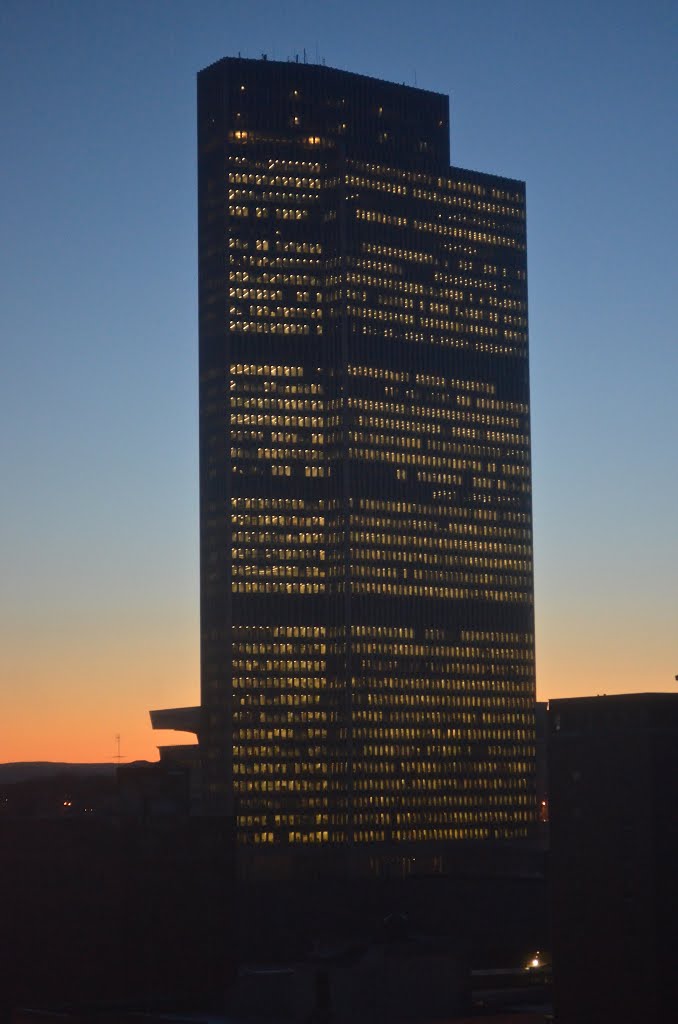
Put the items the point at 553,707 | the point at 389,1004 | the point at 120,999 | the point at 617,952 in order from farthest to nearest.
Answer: the point at 120,999, the point at 389,1004, the point at 553,707, the point at 617,952

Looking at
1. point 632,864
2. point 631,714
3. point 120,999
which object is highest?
point 631,714

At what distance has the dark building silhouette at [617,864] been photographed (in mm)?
154500

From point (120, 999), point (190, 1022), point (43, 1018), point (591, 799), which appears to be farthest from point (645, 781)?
point (120, 999)

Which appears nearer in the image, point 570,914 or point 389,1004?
point 570,914

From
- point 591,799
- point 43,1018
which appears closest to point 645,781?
point 591,799

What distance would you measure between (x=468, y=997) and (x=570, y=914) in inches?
970

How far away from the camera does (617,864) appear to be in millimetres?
157750

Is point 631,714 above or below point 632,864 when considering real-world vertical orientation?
above

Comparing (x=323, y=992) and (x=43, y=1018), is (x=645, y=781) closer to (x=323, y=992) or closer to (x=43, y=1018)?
(x=323, y=992)

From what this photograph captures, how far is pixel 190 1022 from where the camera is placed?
6663 inches

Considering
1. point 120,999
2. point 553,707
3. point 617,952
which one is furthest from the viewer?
point 120,999

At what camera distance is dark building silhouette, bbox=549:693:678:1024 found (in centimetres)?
15450

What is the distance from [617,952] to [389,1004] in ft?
96.4

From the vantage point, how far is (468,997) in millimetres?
181000
